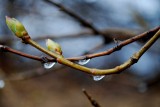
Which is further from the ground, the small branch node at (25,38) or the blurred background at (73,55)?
the small branch node at (25,38)

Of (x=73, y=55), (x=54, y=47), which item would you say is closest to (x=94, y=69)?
(x=54, y=47)

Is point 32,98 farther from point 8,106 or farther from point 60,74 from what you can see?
point 60,74

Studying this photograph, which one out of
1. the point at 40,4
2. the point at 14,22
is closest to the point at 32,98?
the point at 40,4

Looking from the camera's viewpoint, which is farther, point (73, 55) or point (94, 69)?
point (73, 55)

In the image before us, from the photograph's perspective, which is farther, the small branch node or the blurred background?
the blurred background

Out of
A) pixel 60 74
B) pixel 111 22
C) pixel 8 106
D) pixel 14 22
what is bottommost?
pixel 60 74

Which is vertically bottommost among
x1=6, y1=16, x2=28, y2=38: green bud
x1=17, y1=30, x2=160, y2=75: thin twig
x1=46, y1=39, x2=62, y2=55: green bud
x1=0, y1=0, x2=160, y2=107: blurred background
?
x1=0, y1=0, x2=160, y2=107: blurred background

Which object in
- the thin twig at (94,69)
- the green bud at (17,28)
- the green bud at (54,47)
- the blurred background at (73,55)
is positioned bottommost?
the blurred background at (73,55)

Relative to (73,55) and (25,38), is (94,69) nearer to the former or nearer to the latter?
(25,38)
